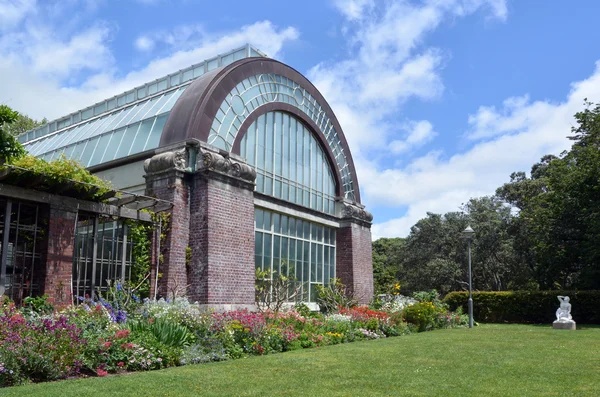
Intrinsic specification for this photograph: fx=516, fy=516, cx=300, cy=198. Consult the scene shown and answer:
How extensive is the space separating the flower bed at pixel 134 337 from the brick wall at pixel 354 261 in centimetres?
730

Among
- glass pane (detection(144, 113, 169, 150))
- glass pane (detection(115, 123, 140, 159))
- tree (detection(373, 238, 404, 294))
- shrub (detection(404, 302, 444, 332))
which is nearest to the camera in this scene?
glass pane (detection(144, 113, 169, 150))

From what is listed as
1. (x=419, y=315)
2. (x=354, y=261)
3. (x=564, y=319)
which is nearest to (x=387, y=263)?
(x=354, y=261)

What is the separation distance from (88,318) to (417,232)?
1242 inches

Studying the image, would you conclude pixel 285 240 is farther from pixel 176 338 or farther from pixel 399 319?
pixel 176 338

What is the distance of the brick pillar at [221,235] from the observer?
1378 centimetres

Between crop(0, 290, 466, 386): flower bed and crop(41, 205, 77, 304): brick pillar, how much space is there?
109 cm

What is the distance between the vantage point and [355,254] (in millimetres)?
21531

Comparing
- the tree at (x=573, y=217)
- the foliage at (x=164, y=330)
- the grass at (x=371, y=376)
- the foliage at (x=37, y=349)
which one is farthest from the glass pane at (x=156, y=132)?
the tree at (x=573, y=217)

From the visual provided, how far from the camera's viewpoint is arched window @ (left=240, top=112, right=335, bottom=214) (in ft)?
58.4

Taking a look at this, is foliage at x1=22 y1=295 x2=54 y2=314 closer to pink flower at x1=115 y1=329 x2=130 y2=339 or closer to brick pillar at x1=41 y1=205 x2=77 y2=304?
brick pillar at x1=41 y1=205 x2=77 y2=304

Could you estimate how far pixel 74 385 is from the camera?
6.46 metres

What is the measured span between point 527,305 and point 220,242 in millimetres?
16413

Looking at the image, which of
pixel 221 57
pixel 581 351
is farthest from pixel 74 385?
pixel 221 57

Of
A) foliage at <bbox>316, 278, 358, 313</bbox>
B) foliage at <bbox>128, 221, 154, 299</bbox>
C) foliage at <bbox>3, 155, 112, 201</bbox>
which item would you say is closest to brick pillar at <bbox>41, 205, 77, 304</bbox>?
foliage at <bbox>3, 155, 112, 201</bbox>
